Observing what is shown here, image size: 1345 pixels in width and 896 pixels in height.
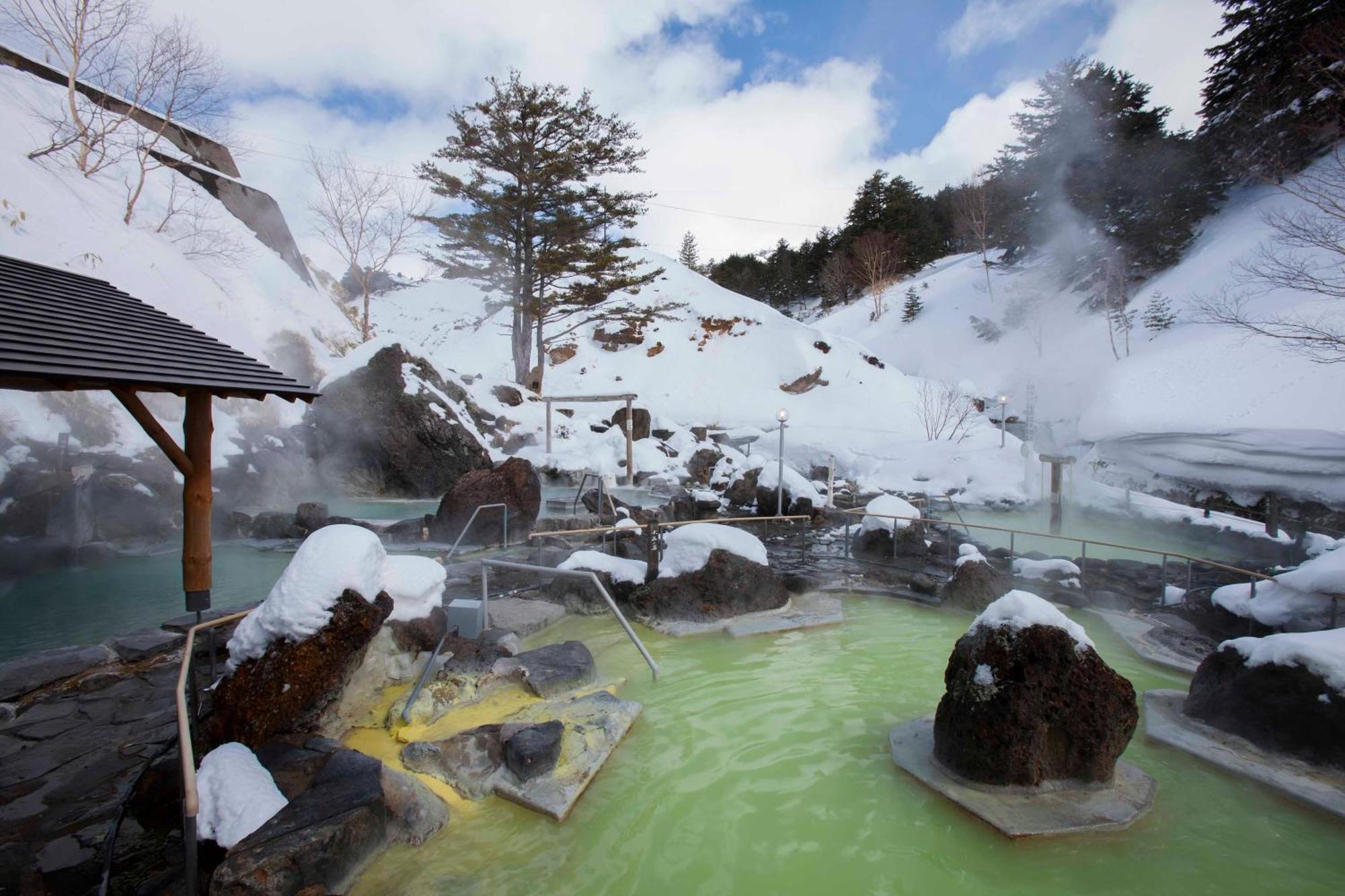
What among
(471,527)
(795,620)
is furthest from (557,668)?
(471,527)

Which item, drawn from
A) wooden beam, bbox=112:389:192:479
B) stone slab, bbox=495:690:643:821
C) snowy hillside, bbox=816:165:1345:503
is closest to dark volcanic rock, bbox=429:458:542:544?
wooden beam, bbox=112:389:192:479

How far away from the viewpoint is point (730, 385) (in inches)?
1299

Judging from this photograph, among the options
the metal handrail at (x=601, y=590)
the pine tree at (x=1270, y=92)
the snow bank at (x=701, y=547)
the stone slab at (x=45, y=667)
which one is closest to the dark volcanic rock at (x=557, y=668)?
the metal handrail at (x=601, y=590)

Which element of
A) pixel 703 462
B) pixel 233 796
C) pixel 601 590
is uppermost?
pixel 703 462

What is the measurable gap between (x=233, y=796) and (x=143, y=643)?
12.6 feet

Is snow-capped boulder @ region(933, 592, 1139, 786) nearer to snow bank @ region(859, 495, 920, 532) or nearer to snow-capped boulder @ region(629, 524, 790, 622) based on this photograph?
snow-capped boulder @ region(629, 524, 790, 622)

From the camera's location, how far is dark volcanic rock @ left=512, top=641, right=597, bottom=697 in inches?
193

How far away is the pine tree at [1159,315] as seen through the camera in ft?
78.5

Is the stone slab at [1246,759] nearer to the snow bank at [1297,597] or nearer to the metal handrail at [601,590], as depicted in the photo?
the snow bank at [1297,597]

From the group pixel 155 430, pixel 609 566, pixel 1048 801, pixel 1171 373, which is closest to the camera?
pixel 1048 801

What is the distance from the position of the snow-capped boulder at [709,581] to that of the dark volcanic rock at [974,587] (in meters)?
2.13

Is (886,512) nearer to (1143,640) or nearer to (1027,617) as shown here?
(1143,640)

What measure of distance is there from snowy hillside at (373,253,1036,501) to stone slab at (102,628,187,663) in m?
12.8

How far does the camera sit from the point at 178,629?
6.02 meters
